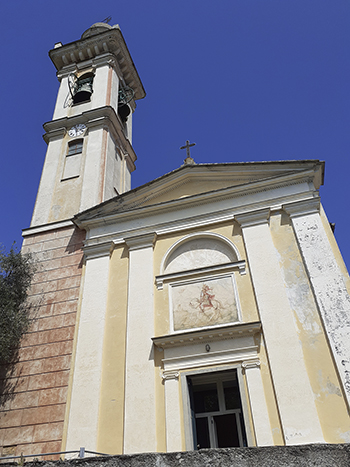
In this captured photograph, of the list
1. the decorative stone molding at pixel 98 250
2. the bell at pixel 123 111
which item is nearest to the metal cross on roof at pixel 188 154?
the decorative stone molding at pixel 98 250

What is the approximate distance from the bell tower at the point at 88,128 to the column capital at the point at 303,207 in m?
7.08

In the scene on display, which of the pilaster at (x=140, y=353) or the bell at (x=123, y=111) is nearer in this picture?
the pilaster at (x=140, y=353)

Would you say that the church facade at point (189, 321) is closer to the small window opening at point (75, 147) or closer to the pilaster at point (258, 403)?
the pilaster at point (258, 403)

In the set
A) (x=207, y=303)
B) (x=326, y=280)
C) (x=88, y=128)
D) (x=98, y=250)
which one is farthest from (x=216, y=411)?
(x=88, y=128)

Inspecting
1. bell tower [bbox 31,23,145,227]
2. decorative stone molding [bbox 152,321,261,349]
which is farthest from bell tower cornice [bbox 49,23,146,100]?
decorative stone molding [bbox 152,321,261,349]

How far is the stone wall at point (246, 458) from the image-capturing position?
12.7 ft

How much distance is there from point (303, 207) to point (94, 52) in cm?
1616

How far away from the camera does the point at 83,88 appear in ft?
67.4

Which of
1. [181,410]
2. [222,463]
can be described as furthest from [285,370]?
[222,463]

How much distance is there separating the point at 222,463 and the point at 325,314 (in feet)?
20.6

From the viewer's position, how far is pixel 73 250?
44.9 feet

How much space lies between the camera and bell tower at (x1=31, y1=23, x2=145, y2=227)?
15789 millimetres

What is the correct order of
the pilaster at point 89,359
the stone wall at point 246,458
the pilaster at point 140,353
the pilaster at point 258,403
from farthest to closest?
1. the pilaster at point 89,359
2. the pilaster at point 140,353
3. the pilaster at point 258,403
4. the stone wall at point 246,458

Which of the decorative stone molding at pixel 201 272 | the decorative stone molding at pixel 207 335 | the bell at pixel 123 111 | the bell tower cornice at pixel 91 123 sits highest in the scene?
the bell at pixel 123 111
